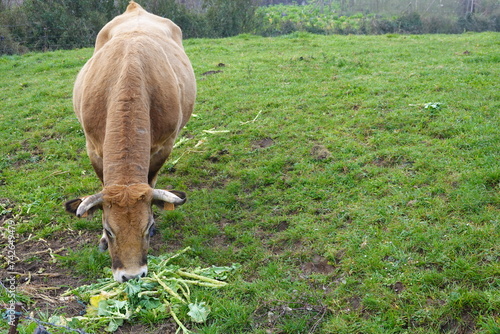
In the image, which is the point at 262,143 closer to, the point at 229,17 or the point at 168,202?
the point at 168,202

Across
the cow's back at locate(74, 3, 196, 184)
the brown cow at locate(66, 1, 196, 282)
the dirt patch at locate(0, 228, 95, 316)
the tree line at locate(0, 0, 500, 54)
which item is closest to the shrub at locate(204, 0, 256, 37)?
the tree line at locate(0, 0, 500, 54)

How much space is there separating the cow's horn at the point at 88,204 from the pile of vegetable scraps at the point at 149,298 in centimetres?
81

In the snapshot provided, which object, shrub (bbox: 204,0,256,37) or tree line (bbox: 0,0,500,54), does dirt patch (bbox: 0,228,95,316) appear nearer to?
tree line (bbox: 0,0,500,54)

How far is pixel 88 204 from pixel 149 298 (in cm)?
109

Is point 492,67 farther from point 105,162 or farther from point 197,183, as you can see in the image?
point 105,162

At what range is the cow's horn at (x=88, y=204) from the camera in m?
3.88

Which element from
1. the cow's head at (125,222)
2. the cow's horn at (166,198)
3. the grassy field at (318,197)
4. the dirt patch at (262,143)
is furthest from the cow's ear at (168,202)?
the dirt patch at (262,143)

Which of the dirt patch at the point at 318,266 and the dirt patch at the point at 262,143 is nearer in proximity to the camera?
the dirt patch at the point at 318,266

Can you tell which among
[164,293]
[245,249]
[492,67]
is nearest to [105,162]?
[164,293]

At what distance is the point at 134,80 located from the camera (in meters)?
4.68

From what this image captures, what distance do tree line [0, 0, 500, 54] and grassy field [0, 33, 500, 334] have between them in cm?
1000

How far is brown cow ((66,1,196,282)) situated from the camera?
3902 mm

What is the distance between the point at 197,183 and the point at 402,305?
3.91 meters

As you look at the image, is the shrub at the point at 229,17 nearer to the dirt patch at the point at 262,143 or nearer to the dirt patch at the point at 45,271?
the dirt patch at the point at 262,143
